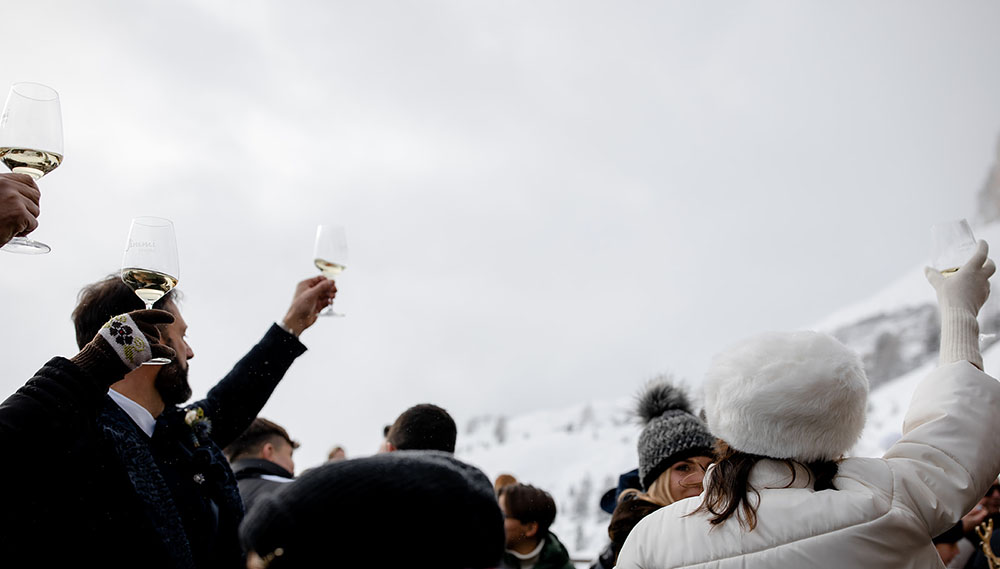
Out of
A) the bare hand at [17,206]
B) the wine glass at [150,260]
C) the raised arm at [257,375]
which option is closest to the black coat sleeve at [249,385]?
the raised arm at [257,375]

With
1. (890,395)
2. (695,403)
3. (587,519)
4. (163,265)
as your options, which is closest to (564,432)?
(587,519)

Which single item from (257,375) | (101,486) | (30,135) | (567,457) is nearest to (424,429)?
(257,375)

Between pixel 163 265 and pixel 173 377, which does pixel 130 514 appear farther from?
pixel 163 265

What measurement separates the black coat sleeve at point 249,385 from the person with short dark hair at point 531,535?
5.05 feet

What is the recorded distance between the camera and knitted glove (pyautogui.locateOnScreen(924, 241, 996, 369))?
7.23ft

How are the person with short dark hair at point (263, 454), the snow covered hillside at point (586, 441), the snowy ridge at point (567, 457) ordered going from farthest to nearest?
the snowy ridge at point (567, 457), the snow covered hillside at point (586, 441), the person with short dark hair at point (263, 454)

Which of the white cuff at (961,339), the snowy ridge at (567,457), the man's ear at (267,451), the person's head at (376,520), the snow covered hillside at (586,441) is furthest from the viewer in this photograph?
the snowy ridge at (567,457)

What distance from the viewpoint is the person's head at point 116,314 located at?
2535 millimetres

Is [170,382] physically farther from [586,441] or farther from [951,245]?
[586,441]

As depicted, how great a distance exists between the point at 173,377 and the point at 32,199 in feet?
2.78

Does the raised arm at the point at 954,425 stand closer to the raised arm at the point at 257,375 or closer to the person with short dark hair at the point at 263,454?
the raised arm at the point at 257,375

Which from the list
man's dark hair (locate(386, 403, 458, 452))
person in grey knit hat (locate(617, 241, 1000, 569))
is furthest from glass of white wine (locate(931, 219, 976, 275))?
man's dark hair (locate(386, 403, 458, 452))

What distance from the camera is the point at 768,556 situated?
1.81 m

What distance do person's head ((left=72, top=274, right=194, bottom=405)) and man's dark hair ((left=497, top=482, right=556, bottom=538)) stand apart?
2.00 metres
